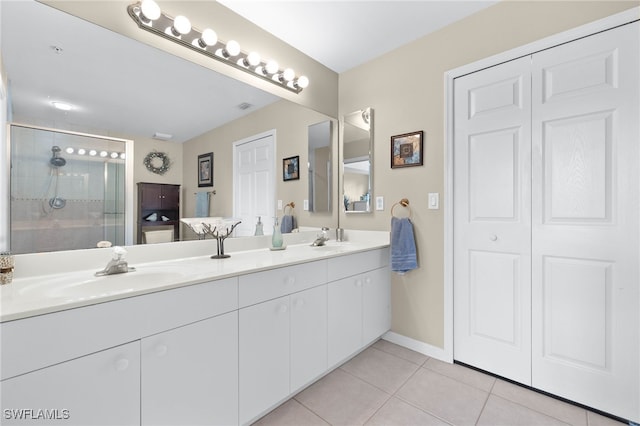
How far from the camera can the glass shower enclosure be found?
119 centimetres

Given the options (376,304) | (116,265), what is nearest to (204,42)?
(116,265)

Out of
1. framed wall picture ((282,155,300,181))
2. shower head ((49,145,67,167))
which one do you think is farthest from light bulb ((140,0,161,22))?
framed wall picture ((282,155,300,181))

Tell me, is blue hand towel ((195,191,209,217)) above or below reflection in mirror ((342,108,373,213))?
below

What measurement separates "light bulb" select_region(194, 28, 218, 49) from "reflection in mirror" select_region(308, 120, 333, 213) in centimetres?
99

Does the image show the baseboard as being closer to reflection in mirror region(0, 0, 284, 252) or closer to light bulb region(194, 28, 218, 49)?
reflection in mirror region(0, 0, 284, 252)

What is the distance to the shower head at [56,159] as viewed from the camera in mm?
1251

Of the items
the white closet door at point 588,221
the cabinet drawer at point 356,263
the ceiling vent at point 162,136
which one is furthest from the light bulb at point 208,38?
the white closet door at point 588,221

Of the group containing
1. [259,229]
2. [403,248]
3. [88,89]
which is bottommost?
[403,248]

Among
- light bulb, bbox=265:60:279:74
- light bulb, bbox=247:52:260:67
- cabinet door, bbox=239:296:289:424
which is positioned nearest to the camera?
cabinet door, bbox=239:296:289:424

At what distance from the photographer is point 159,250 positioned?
5.11ft

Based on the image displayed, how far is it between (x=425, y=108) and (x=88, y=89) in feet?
6.70

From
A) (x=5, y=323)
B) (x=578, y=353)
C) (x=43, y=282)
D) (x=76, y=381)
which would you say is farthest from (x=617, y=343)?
(x=43, y=282)

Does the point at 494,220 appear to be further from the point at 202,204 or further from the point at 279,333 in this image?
the point at 202,204

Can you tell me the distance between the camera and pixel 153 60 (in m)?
1.54
